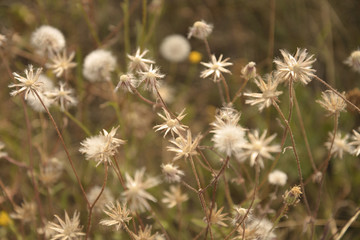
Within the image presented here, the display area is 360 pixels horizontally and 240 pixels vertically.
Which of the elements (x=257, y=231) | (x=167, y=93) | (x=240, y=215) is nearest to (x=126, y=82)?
(x=240, y=215)

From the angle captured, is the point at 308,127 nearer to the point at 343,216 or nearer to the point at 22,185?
the point at 343,216

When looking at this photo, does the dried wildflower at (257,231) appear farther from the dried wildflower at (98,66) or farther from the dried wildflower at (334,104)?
the dried wildflower at (98,66)

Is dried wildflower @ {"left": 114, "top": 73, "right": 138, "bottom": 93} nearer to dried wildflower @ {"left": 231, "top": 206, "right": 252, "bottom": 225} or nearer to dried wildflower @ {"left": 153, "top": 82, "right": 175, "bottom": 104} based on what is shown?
dried wildflower @ {"left": 231, "top": 206, "right": 252, "bottom": 225}

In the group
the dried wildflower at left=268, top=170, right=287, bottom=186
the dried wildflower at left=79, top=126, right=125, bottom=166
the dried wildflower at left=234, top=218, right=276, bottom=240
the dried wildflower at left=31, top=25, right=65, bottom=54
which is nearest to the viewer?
the dried wildflower at left=79, top=126, right=125, bottom=166

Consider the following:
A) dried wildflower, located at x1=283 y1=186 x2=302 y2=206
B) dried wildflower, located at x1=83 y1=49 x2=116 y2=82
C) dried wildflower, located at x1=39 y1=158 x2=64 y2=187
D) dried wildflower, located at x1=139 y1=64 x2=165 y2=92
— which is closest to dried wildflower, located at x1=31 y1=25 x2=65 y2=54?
dried wildflower, located at x1=83 y1=49 x2=116 y2=82

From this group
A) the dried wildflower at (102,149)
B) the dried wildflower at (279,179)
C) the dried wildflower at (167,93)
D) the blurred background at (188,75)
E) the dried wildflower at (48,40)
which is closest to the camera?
the dried wildflower at (102,149)

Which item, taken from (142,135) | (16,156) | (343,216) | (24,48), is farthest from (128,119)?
(343,216)

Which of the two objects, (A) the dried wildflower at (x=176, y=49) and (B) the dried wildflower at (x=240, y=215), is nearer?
(B) the dried wildflower at (x=240, y=215)

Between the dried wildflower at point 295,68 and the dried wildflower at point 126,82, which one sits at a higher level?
the dried wildflower at point 126,82

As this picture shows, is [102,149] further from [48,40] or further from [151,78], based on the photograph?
[48,40]

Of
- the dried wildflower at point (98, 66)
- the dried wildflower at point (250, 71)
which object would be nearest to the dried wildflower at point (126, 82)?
the dried wildflower at point (250, 71)
